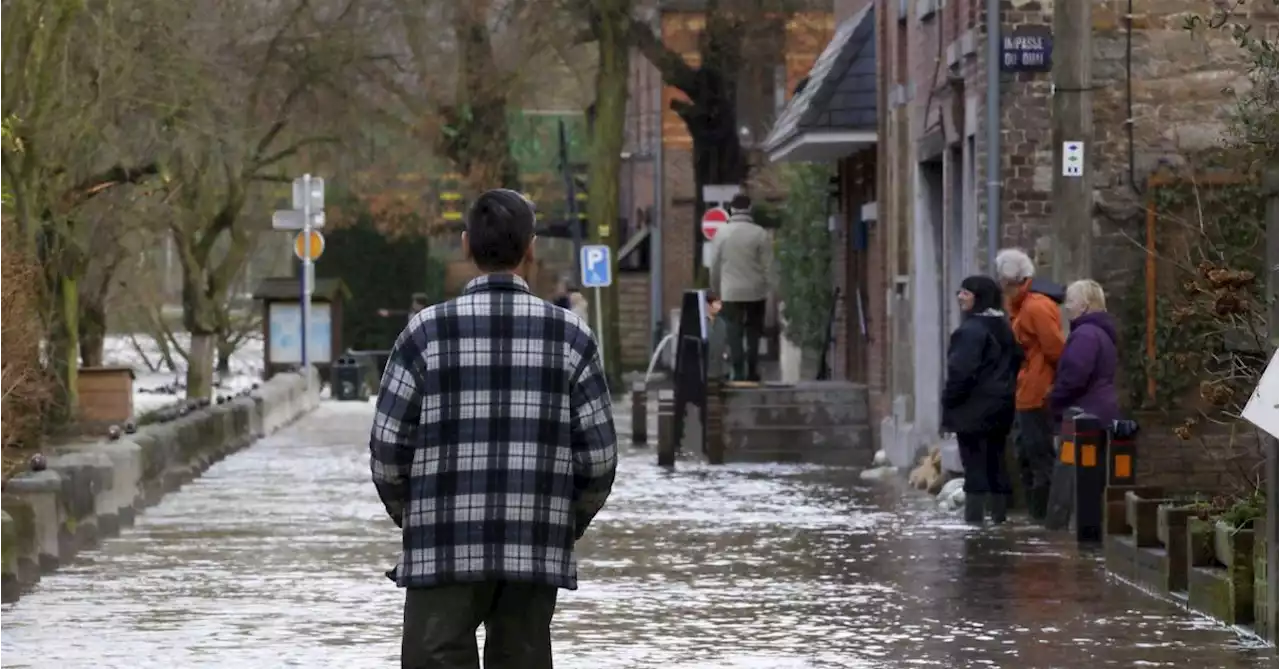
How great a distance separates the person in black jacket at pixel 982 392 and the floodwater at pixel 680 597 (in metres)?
0.32

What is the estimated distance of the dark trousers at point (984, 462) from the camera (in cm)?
1783

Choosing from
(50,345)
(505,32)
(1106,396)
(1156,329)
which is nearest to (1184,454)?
(1156,329)

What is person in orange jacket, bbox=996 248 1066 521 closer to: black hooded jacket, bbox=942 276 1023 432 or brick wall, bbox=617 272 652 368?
black hooded jacket, bbox=942 276 1023 432

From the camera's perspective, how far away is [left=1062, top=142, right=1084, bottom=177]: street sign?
17547mm

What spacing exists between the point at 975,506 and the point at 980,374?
0.84 metres

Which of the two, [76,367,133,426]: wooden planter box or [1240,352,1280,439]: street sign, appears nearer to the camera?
[1240,352,1280,439]: street sign

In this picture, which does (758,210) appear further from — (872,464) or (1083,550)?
(1083,550)

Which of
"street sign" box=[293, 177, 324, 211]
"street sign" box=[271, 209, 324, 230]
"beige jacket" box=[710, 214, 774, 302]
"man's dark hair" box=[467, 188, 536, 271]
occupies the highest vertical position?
"street sign" box=[293, 177, 324, 211]

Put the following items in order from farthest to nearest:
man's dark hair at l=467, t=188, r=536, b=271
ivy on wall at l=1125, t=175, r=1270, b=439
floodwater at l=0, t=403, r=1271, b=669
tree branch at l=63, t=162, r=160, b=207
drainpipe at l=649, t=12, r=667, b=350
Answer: drainpipe at l=649, t=12, r=667, b=350
tree branch at l=63, t=162, r=160, b=207
ivy on wall at l=1125, t=175, r=1270, b=439
floodwater at l=0, t=403, r=1271, b=669
man's dark hair at l=467, t=188, r=536, b=271

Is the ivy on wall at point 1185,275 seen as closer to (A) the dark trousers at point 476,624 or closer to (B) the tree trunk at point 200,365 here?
(A) the dark trousers at point 476,624

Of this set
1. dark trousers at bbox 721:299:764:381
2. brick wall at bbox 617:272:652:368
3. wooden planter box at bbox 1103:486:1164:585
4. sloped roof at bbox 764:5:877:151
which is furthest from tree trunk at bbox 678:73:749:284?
wooden planter box at bbox 1103:486:1164:585

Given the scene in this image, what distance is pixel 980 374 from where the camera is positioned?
17.7 m

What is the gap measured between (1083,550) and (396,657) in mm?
5792

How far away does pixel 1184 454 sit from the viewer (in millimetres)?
19625
